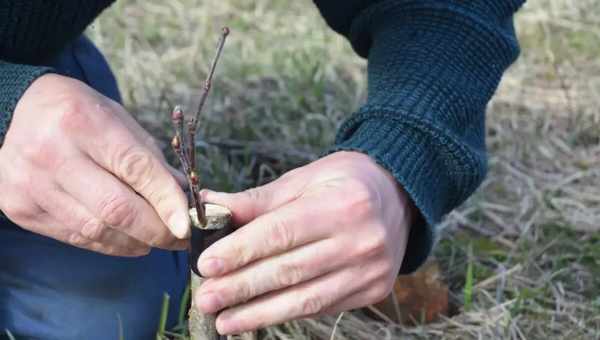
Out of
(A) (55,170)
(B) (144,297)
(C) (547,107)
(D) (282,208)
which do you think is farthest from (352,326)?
(C) (547,107)

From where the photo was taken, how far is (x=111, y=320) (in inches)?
55.5

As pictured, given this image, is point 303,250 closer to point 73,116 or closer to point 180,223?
point 180,223

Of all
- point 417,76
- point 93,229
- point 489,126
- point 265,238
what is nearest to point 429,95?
point 417,76

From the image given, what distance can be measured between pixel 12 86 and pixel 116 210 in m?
0.23

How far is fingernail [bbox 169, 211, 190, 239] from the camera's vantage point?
95 centimetres

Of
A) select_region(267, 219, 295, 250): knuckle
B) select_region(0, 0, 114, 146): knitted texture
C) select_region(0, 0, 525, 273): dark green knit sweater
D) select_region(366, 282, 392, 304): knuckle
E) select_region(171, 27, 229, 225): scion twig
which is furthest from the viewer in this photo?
select_region(0, 0, 114, 146): knitted texture

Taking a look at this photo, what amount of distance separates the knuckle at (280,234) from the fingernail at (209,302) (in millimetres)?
87

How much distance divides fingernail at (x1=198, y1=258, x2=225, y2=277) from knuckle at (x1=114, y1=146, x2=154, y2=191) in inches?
4.6

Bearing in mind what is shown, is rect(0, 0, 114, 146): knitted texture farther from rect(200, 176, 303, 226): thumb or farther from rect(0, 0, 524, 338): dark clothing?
rect(200, 176, 303, 226): thumb

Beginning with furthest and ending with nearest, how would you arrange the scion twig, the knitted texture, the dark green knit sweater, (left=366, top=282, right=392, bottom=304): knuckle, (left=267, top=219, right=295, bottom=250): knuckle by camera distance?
the knitted texture < the dark green knit sweater < (left=366, top=282, right=392, bottom=304): knuckle < (left=267, top=219, right=295, bottom=250): knuckle < the scion twig

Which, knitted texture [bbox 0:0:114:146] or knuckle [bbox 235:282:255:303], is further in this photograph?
knitted texture [bbox 0:0:114:146]

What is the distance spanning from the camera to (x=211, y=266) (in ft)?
3.03

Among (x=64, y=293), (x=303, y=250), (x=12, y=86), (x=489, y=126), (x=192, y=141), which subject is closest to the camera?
(x=192, y=141)

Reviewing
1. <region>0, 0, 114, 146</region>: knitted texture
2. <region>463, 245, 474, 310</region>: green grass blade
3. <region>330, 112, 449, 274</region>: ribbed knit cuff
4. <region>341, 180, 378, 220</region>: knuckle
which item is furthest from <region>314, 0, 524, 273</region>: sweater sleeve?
<region>0, 0, 114, 146</region>: knitted texture
